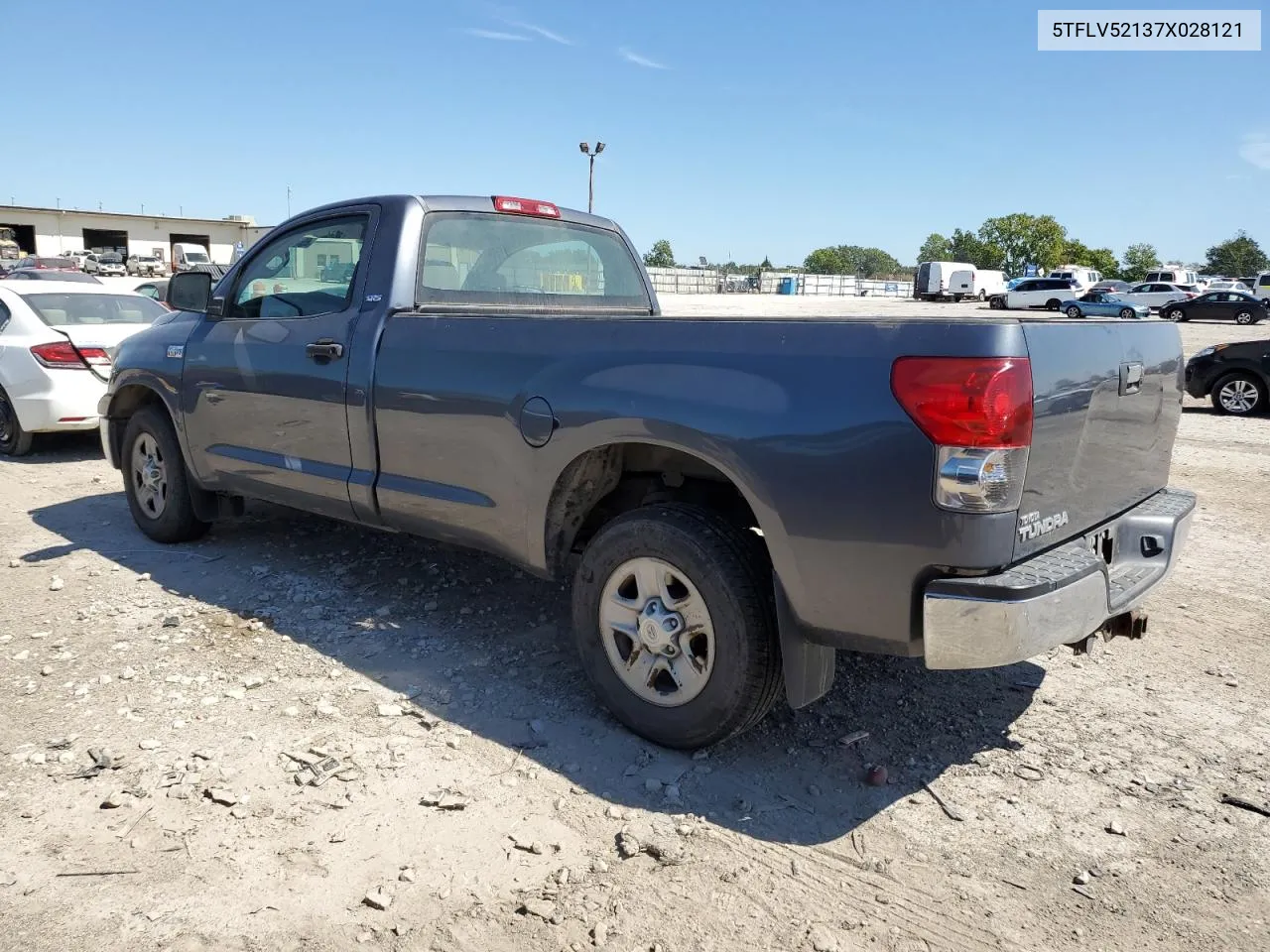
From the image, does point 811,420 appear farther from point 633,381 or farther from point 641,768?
point 641,768

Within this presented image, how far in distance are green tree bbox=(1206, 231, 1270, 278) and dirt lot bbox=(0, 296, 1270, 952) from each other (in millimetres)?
118232

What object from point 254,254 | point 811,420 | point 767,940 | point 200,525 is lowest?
point 767,940

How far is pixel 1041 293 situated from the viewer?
47.2 m

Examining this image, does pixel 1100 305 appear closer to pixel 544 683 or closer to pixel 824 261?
pixel 544 683

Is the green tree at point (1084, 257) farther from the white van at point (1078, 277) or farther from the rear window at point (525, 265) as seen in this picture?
the rear window at point (525, 265)

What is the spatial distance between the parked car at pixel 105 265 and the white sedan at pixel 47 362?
52.6m

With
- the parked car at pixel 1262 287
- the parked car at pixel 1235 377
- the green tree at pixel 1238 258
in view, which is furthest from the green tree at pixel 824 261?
the parked car at pixel 1235 377

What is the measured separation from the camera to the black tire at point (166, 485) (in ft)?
18.1

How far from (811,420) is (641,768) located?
1347 millimetres

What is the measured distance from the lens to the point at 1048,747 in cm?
342

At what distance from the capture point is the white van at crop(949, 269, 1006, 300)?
59.9 metres

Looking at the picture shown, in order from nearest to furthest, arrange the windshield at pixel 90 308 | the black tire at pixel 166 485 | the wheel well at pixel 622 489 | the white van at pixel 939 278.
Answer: the wheel well at pixel 622 489 < the black tire at pixel 166 485 < the windshield at pixel 90 308 < the white van at pixel 939 278

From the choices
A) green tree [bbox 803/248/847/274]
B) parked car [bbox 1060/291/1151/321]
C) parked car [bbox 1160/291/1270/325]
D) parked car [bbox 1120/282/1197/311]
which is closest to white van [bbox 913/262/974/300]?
parked car [bbox 1120/282/1197/311]

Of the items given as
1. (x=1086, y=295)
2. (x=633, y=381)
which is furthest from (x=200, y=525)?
(x=1086, y=295)
